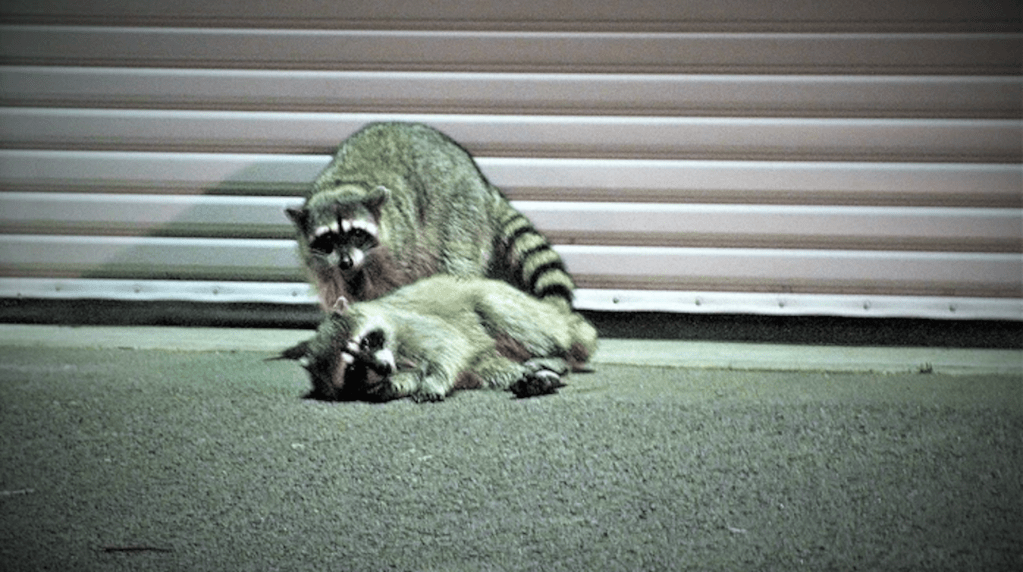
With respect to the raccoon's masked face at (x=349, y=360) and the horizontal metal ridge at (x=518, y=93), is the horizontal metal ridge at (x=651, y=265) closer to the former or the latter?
the horizontal metal ridge at (x=518, y=93)

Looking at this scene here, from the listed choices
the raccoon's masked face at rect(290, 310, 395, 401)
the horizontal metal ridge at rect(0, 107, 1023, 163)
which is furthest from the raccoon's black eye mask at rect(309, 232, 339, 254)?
the raccoon's masked face at rect(290, 310, 395, 401)

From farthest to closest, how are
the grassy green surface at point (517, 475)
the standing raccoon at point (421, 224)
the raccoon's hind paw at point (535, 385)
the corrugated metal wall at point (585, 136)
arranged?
the corrugated metal wall at point (585, 136) → the standing raccoon at point (421, 224) → the raccoon's hind paw at point (535, 385) → the grassy green surface at point (517, 475)

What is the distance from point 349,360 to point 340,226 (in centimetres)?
106

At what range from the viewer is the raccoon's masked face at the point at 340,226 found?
5109 millimetres

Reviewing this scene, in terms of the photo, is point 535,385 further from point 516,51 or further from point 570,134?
point 516,51

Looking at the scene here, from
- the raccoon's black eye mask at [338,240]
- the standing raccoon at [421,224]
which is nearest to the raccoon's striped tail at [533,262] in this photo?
the standing raccoon at [421,224]

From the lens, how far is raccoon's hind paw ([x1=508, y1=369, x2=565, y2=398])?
14.4 feet

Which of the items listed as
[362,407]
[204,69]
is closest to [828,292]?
[362,407]

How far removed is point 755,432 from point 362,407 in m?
1.59

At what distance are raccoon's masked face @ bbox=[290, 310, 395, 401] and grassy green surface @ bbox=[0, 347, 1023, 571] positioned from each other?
13cm

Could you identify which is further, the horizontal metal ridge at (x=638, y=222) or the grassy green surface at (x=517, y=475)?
the horizontal metal ridge at (x=638, y=222)

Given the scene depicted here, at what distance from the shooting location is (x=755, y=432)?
3.83 m

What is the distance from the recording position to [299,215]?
5176 mm

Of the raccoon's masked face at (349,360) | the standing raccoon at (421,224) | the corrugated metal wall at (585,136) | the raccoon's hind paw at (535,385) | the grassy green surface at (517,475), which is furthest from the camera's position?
the corrugated metal wall at (585,136)
